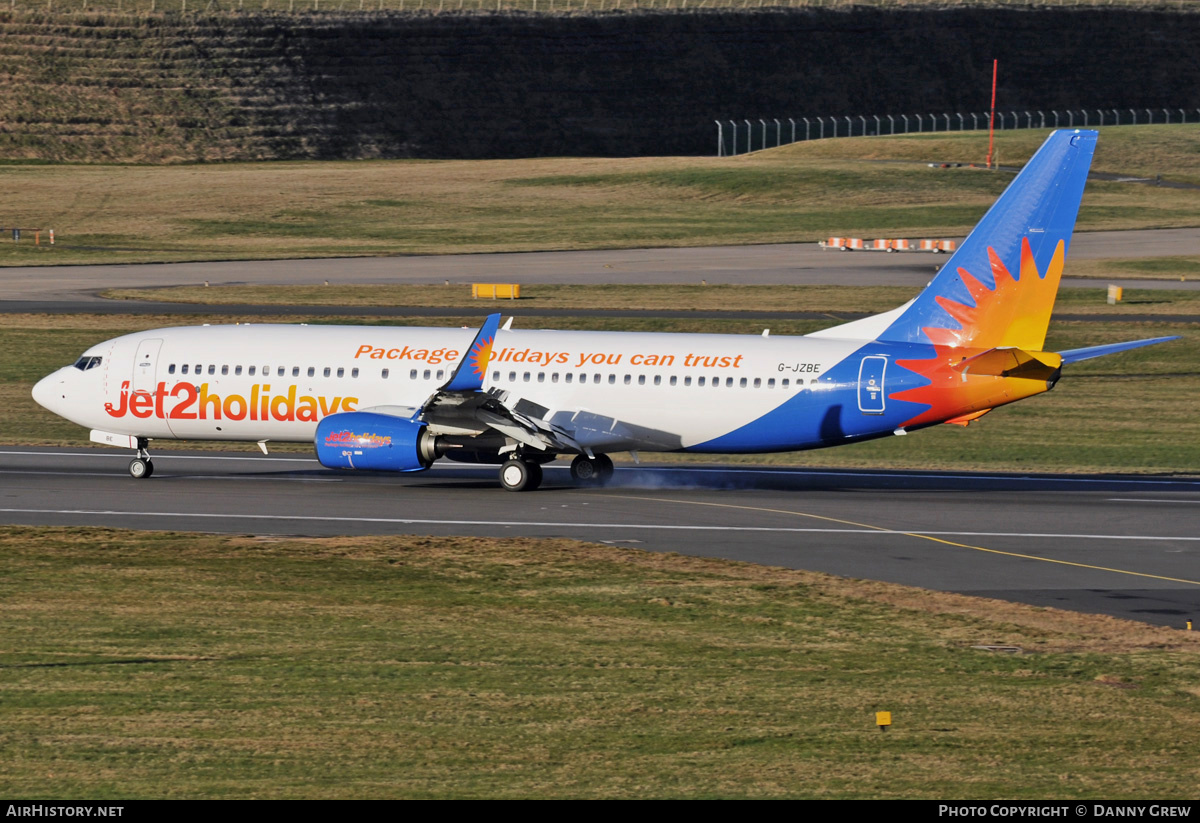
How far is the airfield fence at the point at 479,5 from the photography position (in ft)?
516

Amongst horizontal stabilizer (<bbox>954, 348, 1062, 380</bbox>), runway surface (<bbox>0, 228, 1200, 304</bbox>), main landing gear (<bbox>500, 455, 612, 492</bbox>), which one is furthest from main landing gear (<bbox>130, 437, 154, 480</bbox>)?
runway surface (<bbox>0, 228, 1200, 304</bbox>)

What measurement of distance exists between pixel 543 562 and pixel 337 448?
10141 mm

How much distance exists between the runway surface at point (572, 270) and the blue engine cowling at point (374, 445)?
38.8 meters

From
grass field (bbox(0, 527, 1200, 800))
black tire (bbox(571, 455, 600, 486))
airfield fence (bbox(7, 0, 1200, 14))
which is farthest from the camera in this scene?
airfield fence (bbox(7, 0, 1200, 14))

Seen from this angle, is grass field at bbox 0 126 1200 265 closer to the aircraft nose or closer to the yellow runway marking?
the aircraft nose

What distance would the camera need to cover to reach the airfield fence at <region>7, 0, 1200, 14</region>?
157250 mm

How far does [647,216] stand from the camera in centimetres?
11481

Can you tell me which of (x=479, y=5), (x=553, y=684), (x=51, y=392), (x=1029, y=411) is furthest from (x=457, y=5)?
(x=553, y=684)

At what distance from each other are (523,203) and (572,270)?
110 ft

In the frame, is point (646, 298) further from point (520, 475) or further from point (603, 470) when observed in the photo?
point (520, 475)

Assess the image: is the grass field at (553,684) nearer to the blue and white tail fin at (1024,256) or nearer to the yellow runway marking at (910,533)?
the yellow runway marking at (910,533)

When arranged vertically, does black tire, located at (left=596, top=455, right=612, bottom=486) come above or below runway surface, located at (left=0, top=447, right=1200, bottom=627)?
above

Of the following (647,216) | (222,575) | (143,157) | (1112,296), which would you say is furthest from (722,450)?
(143,157)

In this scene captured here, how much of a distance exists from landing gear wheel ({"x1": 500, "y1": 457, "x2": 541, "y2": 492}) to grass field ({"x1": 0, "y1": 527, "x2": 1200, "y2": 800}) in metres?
9.58
